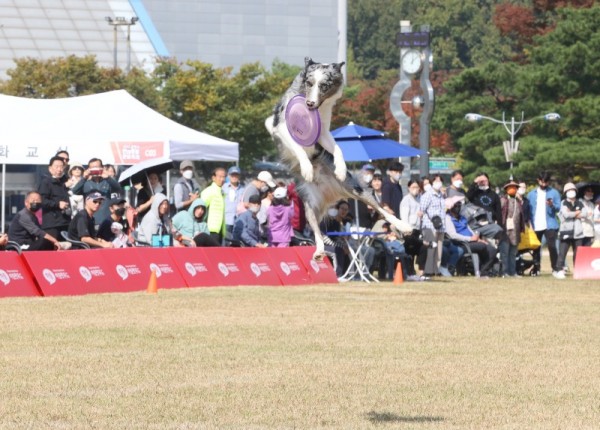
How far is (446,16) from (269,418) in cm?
12763

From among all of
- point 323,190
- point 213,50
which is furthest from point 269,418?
point 213,50

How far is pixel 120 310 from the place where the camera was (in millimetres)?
18766

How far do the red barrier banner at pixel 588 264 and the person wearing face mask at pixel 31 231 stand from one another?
1142cm

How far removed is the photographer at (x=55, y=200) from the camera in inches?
853

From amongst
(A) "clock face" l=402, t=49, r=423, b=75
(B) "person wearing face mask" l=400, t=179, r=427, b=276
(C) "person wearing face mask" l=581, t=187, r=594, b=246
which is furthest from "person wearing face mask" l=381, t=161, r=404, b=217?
(A) "clock face" l=402, t=49, r=423, b=75

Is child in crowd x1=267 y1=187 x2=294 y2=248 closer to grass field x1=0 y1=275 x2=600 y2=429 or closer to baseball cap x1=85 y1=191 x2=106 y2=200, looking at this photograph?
grass field x1=0 y1=275 x2=600 y2=429

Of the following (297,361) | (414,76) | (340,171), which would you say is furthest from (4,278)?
A: (414,76)

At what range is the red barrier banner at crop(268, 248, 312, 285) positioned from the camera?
2442 centimetres

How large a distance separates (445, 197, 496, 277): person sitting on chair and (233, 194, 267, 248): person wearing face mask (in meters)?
4.54

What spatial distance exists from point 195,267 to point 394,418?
13382mm

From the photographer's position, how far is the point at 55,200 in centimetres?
2191

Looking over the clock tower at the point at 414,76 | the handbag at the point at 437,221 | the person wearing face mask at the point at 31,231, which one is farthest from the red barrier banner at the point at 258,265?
the clock tower at the point at 414,76

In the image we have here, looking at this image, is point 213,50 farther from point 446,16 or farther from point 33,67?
point 33,67

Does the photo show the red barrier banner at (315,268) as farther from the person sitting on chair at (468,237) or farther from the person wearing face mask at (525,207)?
the person wearing face mask at (525,207)
